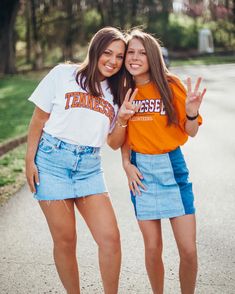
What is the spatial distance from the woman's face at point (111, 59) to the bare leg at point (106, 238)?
0.83 meters

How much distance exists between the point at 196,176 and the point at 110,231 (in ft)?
13.5

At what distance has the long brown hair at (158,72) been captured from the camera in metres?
3.38

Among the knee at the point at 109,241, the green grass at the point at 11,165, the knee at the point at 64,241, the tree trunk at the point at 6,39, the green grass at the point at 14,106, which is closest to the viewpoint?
the knee at the point at 109,241

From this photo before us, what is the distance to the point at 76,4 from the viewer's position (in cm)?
3838

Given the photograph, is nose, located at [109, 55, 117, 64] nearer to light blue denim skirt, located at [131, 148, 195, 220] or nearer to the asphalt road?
light blue denim skirt, located at [131, 148, 195, 220]

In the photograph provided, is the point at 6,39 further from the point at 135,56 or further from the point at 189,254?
the point at 189,254

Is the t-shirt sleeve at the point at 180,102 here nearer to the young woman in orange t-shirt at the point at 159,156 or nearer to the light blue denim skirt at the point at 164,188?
the young woman in orange t-shirt at the point at 159,156

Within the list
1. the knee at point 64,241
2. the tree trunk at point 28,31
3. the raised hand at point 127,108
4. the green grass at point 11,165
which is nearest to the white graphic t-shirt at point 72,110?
the raised hand at point 127,108

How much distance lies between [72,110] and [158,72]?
61 cm

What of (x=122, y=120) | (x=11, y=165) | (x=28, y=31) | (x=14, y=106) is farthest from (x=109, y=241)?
(x=28, y=31)

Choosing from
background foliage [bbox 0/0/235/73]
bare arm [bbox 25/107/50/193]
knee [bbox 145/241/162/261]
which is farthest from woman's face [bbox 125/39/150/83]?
background foliage [bbox 0/0/235/73]

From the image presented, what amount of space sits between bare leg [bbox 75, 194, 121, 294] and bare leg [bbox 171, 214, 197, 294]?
0.39 meters

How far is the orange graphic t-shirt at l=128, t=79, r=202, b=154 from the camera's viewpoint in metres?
3.41

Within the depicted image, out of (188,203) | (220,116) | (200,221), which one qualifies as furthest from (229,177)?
(220,116)
